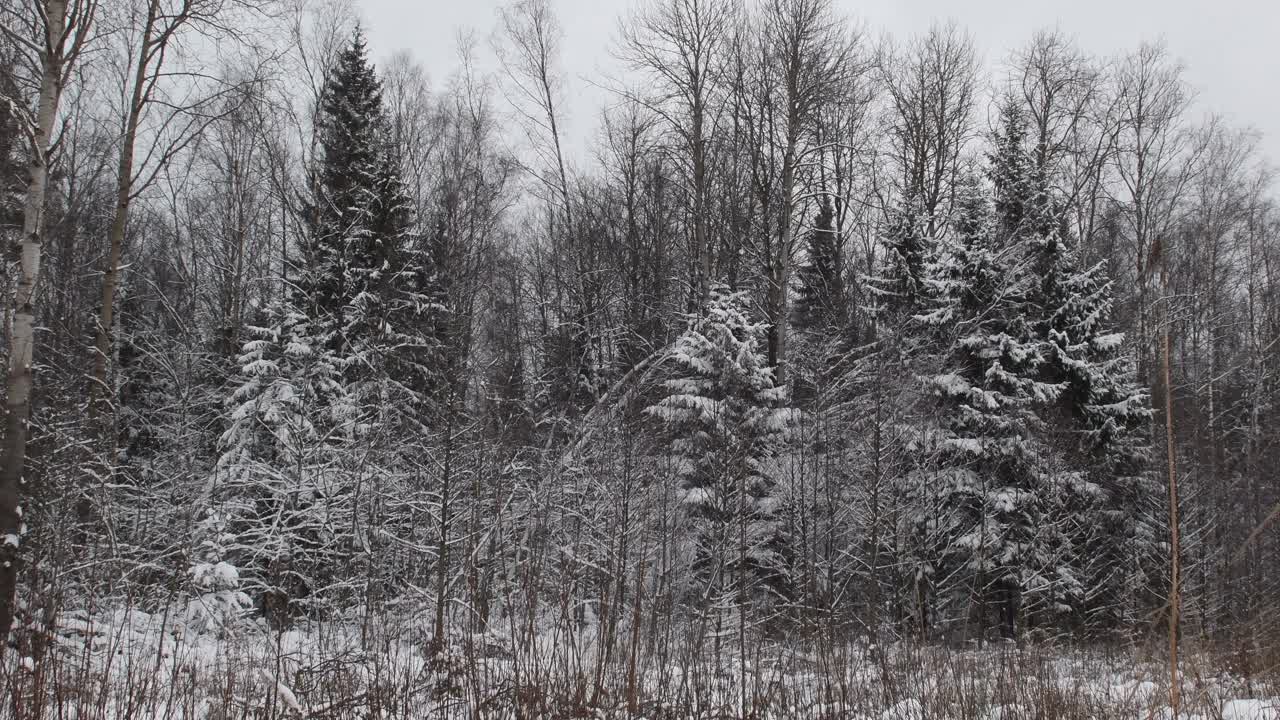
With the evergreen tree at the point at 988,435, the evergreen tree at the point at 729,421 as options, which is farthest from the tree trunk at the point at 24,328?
the evergreen tree at the point at 988,435

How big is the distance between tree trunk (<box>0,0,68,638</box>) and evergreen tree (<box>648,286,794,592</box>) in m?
9.21

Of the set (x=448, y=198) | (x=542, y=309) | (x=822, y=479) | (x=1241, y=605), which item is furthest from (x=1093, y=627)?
(x=448, y=198)

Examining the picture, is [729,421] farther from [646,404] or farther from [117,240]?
[117,240]

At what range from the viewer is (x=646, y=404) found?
15.8 meters

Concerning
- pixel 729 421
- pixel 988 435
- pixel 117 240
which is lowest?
pixel 988 435

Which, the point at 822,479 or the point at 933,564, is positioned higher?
the point at 822,479

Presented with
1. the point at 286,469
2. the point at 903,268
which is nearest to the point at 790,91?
the point at 903,268

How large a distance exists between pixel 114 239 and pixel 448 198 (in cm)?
1156

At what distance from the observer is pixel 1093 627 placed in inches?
632

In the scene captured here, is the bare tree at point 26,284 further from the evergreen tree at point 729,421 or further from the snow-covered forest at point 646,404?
the evergreen tree at point 729,421

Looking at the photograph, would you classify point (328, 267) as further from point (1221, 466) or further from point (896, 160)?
point (1221, 466)

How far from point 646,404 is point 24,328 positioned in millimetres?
10716

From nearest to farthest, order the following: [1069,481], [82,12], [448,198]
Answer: [82,12]
[1069,481]
[448,198]

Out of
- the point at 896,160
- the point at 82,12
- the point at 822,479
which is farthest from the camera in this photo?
the point at 896,160
